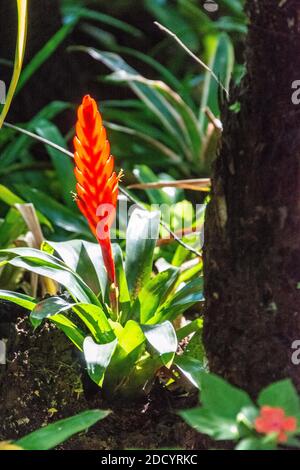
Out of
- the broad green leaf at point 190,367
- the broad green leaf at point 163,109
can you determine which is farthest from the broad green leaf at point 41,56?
the broad green leaf at point 190,367

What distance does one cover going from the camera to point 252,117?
3.61 ft

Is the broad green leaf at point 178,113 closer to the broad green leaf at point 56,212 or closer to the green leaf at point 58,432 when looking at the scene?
the broad green leaf at point 56,212

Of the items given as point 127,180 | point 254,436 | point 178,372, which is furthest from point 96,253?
point 127,180

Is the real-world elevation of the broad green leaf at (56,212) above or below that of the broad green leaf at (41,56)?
below

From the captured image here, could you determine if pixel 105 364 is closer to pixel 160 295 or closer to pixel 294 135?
pixel 160 295

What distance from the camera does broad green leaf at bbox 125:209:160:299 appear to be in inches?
63.0

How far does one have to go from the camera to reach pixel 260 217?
1.11 metres

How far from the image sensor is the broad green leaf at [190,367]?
1.37m

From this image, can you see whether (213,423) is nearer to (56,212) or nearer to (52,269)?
(52,269)

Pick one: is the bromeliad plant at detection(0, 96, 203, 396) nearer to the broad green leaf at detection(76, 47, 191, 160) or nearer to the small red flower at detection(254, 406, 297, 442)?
the small red flower at detection(254, 406, 297, 442)

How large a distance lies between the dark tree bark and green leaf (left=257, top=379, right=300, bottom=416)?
0.20m

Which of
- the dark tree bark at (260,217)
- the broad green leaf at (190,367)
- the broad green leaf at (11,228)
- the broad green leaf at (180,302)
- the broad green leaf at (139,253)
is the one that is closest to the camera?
the dark tree bark at (260,217)

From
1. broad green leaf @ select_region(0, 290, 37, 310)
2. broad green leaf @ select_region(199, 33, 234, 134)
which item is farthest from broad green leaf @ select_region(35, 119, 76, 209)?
broad green leaf @ select_region(0, 290, 37, 310)

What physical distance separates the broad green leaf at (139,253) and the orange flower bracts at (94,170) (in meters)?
0.28
